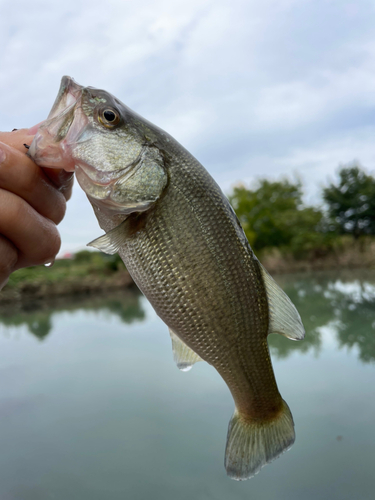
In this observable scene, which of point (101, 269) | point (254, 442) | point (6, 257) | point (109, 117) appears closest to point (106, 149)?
point (109, 117)

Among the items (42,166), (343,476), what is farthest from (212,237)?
(343,476)

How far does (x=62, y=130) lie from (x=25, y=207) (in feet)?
1.09

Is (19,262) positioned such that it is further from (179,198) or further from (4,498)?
(4,498)

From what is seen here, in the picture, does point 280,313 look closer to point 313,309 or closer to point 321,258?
point 313,309

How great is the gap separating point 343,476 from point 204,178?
21.4 feet

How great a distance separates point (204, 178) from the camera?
4.69 ft

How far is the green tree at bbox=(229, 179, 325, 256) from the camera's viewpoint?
32.8 metres

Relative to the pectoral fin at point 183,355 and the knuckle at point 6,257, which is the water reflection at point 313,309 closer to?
the pectoral fin at point 183,355

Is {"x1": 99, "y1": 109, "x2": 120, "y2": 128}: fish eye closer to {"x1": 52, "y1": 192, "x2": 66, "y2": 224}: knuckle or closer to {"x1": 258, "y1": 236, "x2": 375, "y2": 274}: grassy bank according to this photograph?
{"x1": 52, "y1": 192, "x2": 66, "y2": 224}: knuckle

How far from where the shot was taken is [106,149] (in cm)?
133

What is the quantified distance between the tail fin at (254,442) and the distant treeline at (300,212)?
31.7 meters

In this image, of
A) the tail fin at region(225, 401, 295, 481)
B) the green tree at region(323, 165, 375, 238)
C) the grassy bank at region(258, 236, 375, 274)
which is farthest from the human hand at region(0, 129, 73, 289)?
the green tree at region(323, 165, 375, 238)

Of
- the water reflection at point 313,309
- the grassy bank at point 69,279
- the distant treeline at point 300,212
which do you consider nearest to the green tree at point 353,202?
the distant treeline at point 300,212

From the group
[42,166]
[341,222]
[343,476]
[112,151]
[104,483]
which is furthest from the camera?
[341,222]
